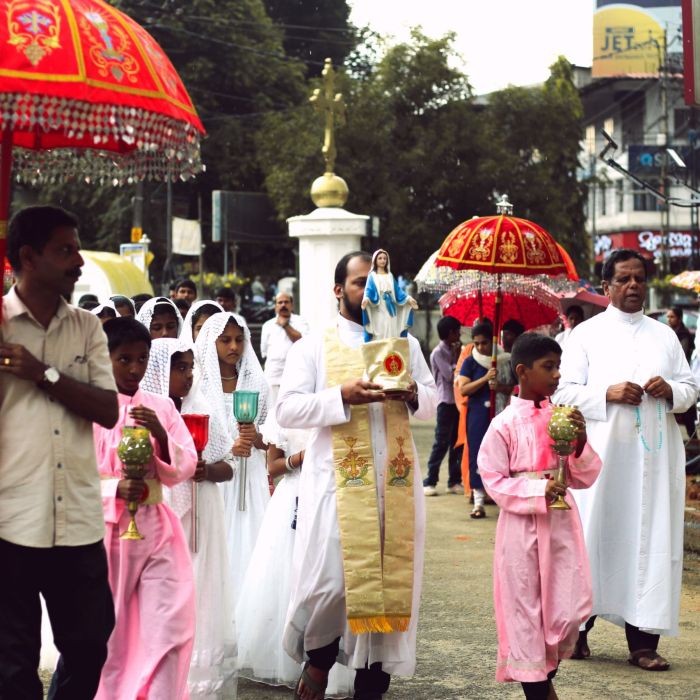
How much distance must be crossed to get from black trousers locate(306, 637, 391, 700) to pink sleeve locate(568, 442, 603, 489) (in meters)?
1.21

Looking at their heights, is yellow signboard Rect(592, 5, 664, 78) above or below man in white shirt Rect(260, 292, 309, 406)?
above

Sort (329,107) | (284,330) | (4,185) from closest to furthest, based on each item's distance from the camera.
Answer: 1. (4,185)
2. (284,330)
3. (329,107)

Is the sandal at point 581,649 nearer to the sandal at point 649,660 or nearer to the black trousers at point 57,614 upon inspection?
the sandal at point 649,660

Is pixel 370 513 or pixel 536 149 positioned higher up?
pixel 536 149

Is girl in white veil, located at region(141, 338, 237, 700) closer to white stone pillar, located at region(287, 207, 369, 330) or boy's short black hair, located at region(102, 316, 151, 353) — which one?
boy's short black hair, located at region(102, 316, 151, 353)

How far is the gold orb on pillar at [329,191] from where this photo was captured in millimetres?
19000

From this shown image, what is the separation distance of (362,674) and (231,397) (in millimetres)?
1950

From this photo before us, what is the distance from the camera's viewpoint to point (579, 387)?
738 centimetres

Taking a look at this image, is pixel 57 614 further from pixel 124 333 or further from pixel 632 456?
pixel 632 456

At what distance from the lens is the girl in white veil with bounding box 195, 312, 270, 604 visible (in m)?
7.29

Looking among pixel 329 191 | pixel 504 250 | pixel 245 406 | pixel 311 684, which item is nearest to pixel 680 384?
pixel 245 406

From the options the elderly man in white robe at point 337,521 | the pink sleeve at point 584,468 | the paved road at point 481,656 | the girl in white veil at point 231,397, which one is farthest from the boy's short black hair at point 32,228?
the paved road at point 481,656

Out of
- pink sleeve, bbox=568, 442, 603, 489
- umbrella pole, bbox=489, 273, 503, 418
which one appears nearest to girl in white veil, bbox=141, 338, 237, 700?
pink sleeve, bbox=568, 442, 603, 489

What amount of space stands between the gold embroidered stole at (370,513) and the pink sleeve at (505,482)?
0.36 m
